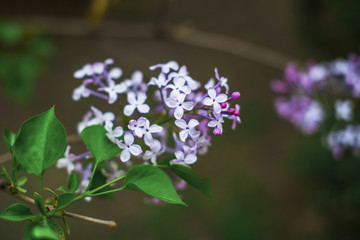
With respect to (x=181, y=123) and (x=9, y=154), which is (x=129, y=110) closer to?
(x=181, y=123)

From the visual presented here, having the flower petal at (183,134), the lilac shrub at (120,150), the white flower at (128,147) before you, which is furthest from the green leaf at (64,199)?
the flower petal at (183,134)

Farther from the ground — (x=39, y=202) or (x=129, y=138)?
(x=129, y=138)

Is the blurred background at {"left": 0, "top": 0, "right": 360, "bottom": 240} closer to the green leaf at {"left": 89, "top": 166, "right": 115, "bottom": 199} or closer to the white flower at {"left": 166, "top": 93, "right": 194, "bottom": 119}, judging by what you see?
the green leaf at {"left": 89, "top": 166, "right": 115, "bottom": 199}

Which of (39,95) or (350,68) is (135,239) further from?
(350,68)

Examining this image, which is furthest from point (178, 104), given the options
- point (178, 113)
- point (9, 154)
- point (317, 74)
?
point (317, 74)

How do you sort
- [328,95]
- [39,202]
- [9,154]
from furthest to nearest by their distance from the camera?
[328,95], [9,154], [39,202]

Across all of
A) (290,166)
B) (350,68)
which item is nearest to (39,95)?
(290,166)

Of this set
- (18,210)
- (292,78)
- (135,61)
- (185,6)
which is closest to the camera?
(18,210)
